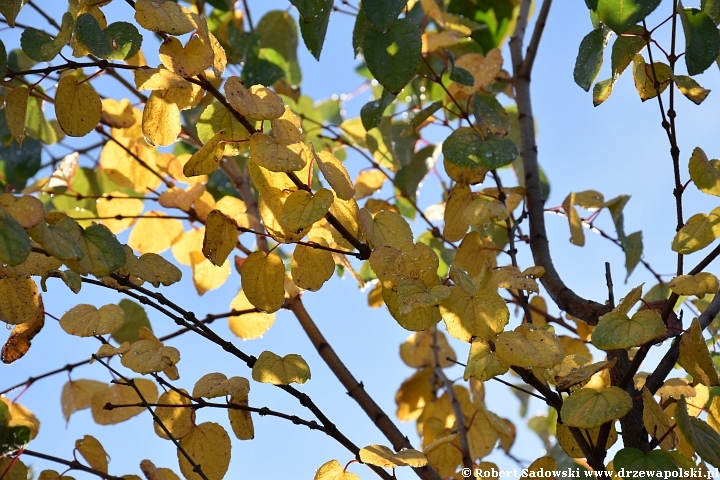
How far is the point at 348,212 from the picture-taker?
686 mm

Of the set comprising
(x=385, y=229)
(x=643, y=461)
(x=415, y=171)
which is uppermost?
(x=415, y=171)

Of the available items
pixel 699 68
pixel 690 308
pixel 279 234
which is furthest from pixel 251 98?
pixel 690 308

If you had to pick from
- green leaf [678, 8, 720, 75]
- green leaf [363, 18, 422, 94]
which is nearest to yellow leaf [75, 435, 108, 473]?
green leaf [363, 18, 422, 94]

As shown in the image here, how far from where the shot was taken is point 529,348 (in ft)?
2.06

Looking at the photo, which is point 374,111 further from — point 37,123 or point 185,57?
point 37,123

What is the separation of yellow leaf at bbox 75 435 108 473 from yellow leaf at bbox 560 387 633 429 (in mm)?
535

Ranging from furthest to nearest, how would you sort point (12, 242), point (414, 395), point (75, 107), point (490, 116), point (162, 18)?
point (414, 395) < point (490, 116) < point (75, 107) < point (162, 18) < point (12, 242)

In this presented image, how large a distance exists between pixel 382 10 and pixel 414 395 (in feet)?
2.78

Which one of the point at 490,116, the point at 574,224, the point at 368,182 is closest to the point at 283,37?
the point at 368,182

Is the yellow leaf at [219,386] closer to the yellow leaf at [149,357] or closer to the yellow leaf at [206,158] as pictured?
the yellow leaf at [149,357]

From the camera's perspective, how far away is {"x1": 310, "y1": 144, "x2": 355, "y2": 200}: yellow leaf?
63cm

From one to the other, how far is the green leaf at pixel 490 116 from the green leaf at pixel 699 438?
432 mm

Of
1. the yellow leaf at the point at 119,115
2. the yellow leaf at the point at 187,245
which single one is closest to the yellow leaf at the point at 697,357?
the yellow leaf at the point at 187,245

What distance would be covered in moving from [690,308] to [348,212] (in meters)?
0.66
